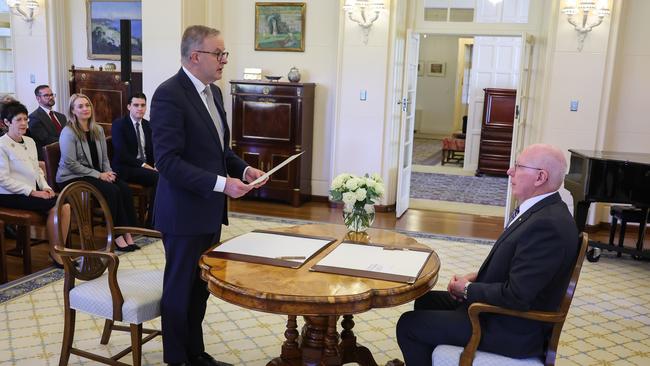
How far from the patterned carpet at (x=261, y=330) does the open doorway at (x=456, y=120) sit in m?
2.88

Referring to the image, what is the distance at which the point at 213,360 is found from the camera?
9.86ft

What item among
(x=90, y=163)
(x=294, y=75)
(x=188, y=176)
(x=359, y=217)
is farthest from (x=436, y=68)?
(x=188, y=176)

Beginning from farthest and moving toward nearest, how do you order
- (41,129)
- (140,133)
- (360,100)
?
1. (360,100)
2. (41,129)
3. (140,133)

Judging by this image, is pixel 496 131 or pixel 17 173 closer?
pixel 17 173

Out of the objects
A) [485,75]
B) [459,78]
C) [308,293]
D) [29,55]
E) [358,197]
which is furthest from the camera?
[459,78]

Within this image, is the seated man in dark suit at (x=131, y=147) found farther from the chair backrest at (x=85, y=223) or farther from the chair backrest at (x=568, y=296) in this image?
the chair backrest at (x=568, y=296)

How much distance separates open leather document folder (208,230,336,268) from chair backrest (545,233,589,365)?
1.00 metres

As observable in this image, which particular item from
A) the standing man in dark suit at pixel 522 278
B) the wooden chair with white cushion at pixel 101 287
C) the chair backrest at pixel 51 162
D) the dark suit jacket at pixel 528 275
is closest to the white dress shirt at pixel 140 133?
the chair backrest at pixel 51 162

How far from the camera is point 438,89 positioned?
642 inches

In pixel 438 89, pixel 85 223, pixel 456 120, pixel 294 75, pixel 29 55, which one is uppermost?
pixel 29 55

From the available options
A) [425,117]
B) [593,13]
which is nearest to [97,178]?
[593,13]

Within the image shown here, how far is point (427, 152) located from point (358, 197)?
34.6 ft

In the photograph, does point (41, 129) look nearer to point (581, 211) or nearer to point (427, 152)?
point (581, 211)

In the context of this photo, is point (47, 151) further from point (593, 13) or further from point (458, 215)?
point (593, 13)
